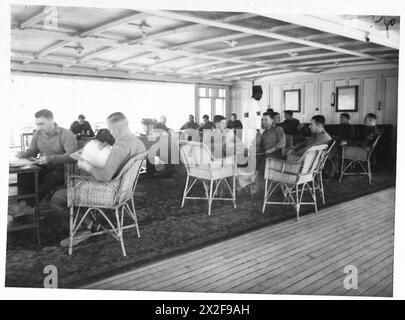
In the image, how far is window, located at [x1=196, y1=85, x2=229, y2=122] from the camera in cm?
1277

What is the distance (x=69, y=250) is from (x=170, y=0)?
2.18 metres

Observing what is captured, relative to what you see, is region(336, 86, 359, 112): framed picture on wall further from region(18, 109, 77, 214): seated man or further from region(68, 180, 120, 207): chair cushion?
region(68, 180, 120, 207): chair cushion

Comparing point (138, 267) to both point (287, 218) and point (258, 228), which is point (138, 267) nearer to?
point (258, 228)

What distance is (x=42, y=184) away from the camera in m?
3.45

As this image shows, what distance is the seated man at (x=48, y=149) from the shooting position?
11.2ft

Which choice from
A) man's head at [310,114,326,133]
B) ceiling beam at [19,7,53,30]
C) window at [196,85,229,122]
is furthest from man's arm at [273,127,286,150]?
window at [196,85,229,122]

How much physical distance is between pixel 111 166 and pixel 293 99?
8972 millimetres

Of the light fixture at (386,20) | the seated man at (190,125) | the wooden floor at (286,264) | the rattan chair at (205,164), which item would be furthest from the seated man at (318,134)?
the seated man at (190,125)

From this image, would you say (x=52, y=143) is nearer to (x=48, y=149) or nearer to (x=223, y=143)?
(x=48, y=149)

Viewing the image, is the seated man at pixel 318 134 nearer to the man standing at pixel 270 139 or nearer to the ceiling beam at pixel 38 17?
the man standing at pixel 270 139

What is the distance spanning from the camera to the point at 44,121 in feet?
11.1

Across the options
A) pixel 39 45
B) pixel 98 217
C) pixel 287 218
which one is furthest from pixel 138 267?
pixel 39 45

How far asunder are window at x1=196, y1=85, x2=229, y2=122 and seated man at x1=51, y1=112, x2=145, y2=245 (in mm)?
9859
